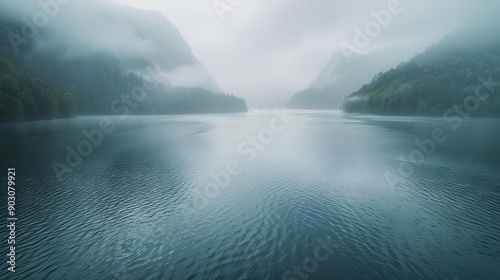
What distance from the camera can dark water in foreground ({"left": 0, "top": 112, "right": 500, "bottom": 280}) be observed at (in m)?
22.1

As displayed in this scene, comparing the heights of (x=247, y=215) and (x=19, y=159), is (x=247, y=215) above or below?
below

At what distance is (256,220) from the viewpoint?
3156 centimetres

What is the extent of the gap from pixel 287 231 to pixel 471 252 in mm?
18502

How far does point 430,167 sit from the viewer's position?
188 ft

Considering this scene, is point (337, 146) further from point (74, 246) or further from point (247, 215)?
point (74, 246)

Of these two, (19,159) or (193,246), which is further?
(19,159)

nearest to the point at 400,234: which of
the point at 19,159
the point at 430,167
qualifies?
the point at 430,167

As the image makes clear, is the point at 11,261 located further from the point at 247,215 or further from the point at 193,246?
the point at 247,215

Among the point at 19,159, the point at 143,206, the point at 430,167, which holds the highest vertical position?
the point at 19,159

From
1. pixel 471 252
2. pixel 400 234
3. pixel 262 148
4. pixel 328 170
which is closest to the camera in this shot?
pixel 471 252

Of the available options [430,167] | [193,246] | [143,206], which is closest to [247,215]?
[193,246]

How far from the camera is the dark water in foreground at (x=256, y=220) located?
22.1 meters

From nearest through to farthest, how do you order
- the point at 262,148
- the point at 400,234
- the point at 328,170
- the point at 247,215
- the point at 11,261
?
the point at 11,261 → the point at 400,234 → the point at 247,215 → the point at 328,170 → the point at 262,148

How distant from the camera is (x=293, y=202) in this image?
37625 mm
